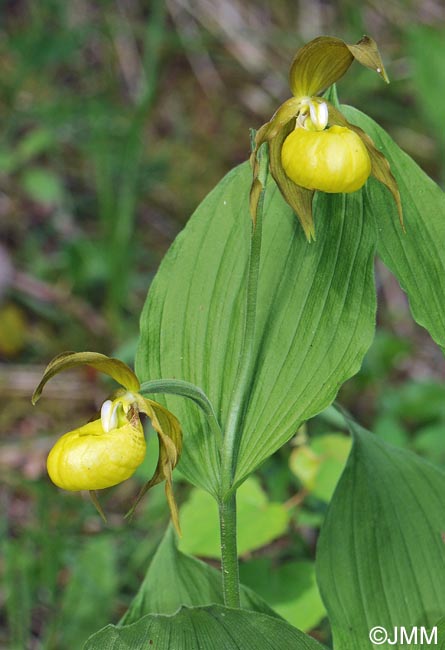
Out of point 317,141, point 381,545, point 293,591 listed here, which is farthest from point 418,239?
point 293,591

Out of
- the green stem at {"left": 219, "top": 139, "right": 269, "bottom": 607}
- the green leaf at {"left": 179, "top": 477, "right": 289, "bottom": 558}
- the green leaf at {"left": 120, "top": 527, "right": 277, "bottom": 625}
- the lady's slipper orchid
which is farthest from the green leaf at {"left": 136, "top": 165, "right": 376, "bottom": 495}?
the green leaf at {"left": 179, "top": 477, "right": 289, "bottom": 558}

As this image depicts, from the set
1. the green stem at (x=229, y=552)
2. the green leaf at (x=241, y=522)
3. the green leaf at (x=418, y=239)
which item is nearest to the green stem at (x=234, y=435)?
the green stem at (x=229, y=552)

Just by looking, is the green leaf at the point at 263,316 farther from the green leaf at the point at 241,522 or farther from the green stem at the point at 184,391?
the green leaf at the point at 241,522

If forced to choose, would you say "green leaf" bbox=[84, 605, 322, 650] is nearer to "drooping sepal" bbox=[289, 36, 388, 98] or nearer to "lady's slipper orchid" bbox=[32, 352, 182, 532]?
"lady's slipper orchid" bbox=[32, 352, 182, 532]

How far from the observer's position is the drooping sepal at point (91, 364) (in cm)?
103

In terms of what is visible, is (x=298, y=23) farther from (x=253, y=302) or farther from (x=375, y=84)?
(x=253, y=302)

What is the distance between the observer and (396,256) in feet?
3.97

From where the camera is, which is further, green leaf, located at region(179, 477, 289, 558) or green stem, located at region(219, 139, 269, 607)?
green leaf, located at region(179, 477, 289, 558)

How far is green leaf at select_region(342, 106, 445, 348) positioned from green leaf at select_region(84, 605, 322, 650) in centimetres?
52

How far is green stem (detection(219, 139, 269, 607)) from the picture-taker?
1178mm

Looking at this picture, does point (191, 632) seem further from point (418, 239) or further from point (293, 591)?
point (418, 239)

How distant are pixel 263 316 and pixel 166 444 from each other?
305 millimetres

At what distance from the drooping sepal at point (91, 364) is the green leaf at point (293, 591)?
68 cm

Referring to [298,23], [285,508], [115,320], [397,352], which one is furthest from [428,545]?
[298,23]
